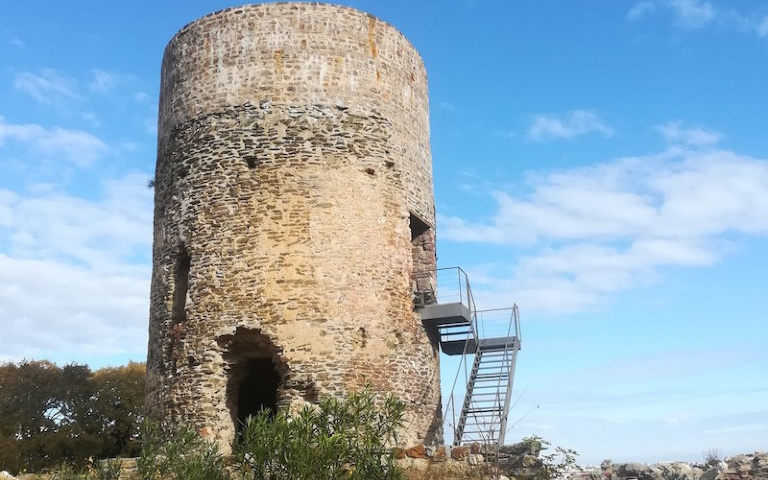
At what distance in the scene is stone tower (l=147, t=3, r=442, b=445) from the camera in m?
12.6

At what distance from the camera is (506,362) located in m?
14.4

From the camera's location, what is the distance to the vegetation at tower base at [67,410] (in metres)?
24.1

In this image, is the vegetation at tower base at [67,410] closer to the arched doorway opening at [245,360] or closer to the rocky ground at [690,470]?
the arched doorway opening at [245,360]

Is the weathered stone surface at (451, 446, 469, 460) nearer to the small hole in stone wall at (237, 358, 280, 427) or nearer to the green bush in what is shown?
the green bush

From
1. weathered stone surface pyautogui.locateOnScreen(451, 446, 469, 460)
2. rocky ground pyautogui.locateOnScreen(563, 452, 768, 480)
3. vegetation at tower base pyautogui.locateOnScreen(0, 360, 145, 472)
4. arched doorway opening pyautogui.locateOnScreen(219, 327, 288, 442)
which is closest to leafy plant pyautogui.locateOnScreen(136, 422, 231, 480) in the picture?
arched doorway opening pyautogui.locateOnScreen(219, 327, 288, 442)

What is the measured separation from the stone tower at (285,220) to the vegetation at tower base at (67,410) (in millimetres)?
11994

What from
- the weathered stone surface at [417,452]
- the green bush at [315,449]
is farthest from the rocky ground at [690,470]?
the green bush at [315,449]

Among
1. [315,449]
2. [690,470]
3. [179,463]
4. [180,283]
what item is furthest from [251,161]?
[690,470]

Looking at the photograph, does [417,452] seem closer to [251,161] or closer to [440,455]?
[440,455]

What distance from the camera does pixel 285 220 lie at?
13.0 meters

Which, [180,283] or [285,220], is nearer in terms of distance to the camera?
[285,220]

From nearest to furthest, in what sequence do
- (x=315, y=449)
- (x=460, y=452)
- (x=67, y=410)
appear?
1. (x=315, y=449)
2. (x=460, y=452)
3. (x=67, y=410)

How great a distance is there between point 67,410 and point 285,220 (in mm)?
15879

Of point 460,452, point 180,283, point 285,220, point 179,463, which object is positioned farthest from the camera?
point 180,283
